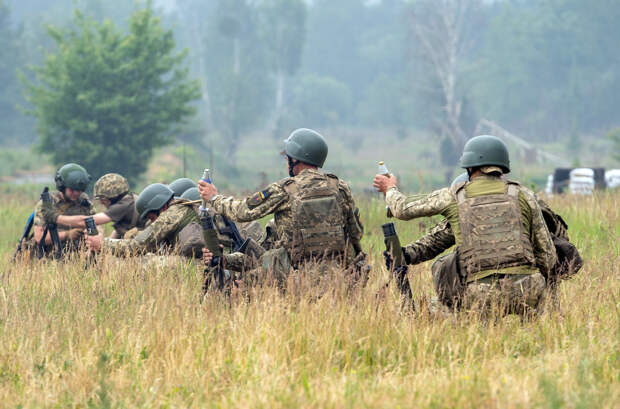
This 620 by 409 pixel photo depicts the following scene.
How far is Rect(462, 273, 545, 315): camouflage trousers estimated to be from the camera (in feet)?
18.9

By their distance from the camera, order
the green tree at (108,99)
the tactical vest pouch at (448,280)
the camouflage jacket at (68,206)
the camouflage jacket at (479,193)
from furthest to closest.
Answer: the green tree at (108,99)
the camouflage jacket at (68,206)
the tactical vest pouch at (448,280)
the camouflage jacket at (479,193)

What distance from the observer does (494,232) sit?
571 cm

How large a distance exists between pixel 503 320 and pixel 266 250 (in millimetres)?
2297

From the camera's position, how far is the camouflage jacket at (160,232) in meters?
8.26

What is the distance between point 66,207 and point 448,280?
5.98 m

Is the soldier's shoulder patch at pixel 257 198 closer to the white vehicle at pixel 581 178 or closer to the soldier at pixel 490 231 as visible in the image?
the soldier at pixel 490 231

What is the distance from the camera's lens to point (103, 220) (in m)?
10.1

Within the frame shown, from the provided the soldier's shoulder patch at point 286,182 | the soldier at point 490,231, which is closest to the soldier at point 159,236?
the soldier's shoulder patch at point 286,182

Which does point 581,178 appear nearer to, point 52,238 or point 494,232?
point 52,238

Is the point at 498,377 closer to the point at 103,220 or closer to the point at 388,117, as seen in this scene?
the point at 103,220

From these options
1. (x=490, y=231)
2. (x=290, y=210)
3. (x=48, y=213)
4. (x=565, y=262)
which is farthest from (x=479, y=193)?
(x=48, y=213)

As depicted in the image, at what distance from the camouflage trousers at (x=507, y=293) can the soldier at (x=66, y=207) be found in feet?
18.8

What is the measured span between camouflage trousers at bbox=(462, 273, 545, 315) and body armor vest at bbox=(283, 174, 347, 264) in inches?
51.1

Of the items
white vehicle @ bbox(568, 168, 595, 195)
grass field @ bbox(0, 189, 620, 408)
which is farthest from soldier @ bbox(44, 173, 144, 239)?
white vehicle @ bbox(568, 168, 595, 195)
